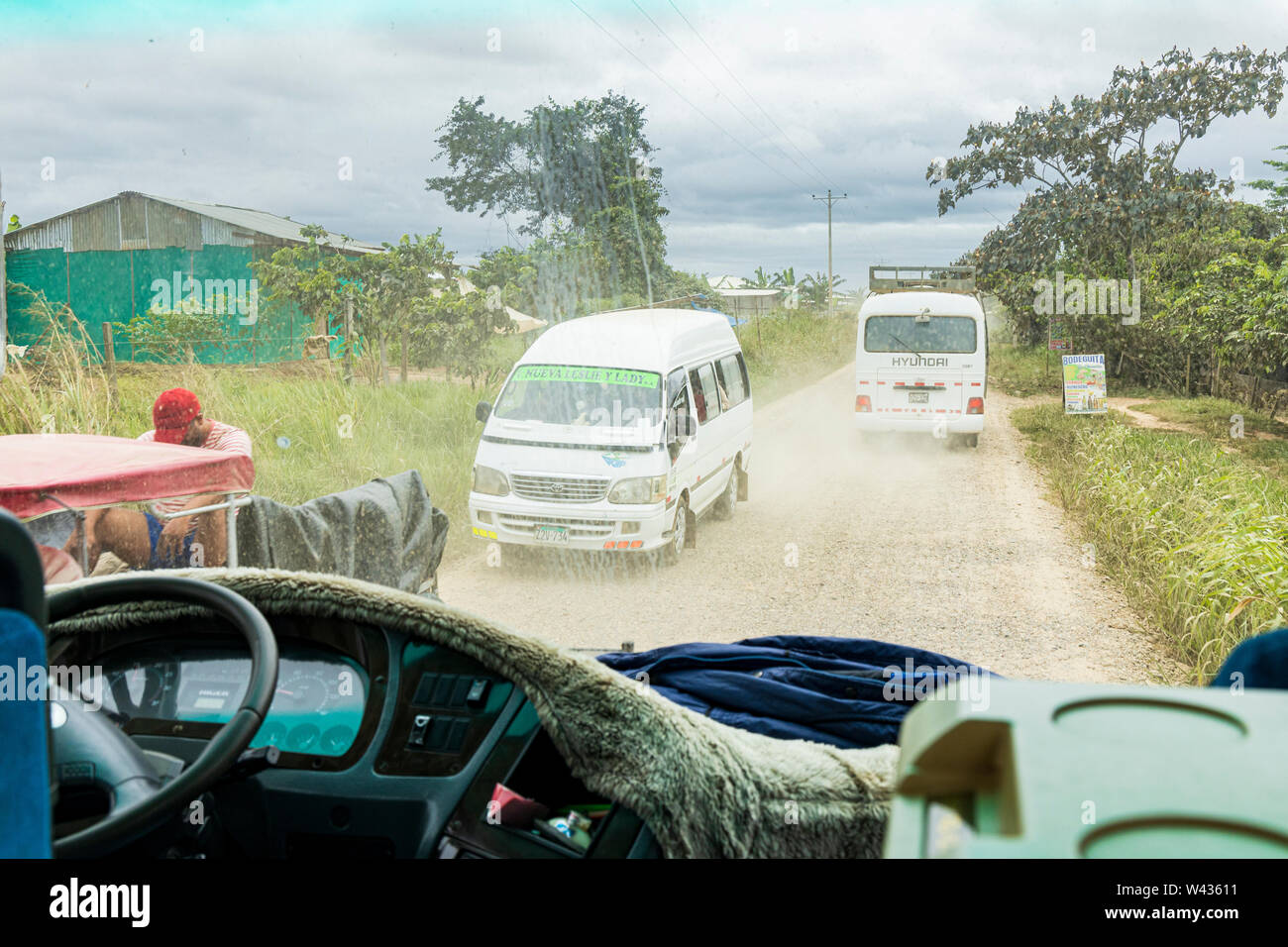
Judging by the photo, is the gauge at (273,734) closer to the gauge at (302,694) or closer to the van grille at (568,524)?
the gauge at (302,694)

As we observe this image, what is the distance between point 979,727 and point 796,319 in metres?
38.7

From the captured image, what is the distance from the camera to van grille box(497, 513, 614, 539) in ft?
25.2

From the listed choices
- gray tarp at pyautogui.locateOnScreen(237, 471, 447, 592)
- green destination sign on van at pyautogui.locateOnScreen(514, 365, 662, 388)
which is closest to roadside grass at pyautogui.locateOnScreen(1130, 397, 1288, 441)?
green destination sign on van at pyautogui.locateOnScreen(514, 365, 662, 388)

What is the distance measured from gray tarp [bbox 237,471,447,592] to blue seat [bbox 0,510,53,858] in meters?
3.61

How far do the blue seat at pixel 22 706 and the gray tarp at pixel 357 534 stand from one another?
361 cm

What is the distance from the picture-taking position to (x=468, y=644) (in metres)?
1.79

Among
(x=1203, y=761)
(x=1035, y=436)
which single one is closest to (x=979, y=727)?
(x=1203, y=761)

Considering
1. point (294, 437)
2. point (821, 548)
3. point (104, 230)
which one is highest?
point (104, 230)

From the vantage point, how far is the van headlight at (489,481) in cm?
786

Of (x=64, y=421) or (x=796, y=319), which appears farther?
(x=796, y=319)

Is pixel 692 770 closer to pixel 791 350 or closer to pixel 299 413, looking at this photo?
pixel 299 413

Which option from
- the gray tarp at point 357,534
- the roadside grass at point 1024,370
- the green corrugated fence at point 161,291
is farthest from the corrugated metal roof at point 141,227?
the gray tarp at point 357,534

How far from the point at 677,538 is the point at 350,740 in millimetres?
6459
